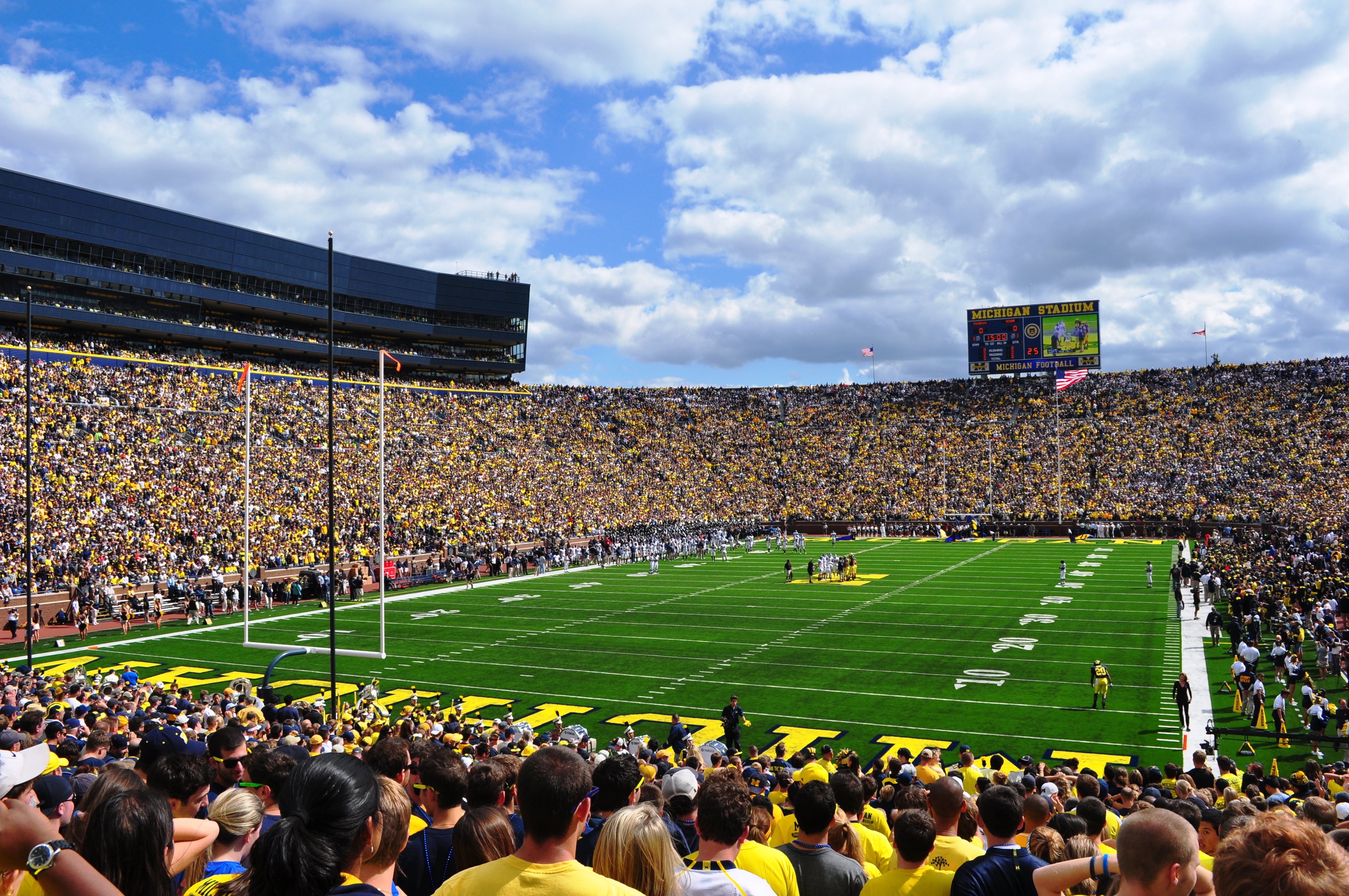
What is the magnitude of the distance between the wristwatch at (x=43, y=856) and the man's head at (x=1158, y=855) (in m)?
3.02

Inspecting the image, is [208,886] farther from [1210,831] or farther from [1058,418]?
[1058,418]

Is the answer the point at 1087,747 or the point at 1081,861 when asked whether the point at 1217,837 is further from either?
the point at 1087,747

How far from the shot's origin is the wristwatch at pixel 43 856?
236 centimetres

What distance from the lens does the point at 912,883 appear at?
151 inches

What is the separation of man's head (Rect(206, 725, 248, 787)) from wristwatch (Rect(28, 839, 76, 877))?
351 centimetres

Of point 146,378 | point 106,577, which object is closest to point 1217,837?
point 106,577

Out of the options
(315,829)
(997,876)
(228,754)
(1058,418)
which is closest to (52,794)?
(228,754)

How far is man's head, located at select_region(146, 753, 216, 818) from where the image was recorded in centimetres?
429

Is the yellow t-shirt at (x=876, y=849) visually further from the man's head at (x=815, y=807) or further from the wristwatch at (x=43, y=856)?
the wristwatch at (x=43, y=856)

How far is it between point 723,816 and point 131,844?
205 centimetres

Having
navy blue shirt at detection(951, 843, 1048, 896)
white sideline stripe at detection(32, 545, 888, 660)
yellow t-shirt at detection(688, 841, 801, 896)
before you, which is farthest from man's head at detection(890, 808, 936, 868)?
white sideline stripe at detection(32, 545, 888, 660)

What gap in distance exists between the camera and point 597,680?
1959 centimetres

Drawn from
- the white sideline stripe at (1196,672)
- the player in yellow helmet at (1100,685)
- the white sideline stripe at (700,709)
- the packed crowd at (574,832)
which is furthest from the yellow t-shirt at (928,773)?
the player in yellow helmet at (1100,685)

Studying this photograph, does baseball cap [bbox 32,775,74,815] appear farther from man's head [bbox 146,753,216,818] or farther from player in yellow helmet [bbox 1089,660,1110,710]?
player in yellow helmet [bbox 1089,660,1110,710]
